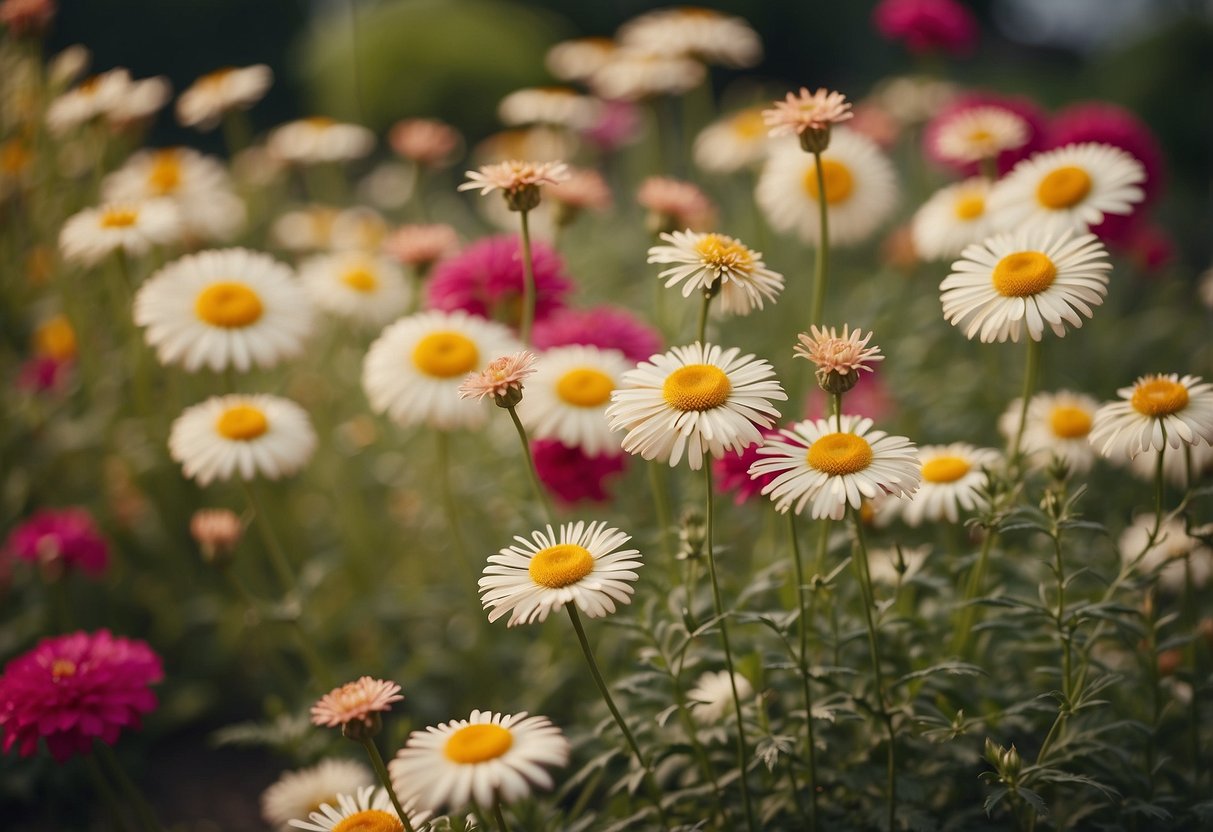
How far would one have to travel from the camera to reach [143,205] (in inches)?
96.8

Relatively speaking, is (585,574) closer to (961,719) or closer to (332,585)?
(961,719)

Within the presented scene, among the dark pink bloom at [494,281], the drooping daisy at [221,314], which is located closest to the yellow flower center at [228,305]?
the drooping daisy at [221,314]

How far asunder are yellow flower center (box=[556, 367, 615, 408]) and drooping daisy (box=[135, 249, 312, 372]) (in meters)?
0.63

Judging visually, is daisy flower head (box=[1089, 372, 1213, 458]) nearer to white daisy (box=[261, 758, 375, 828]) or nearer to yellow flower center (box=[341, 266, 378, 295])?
white daisy (box=[261, 758, 375, 828])

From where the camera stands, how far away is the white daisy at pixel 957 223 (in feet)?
7.70

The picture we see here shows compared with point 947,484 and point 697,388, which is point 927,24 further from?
point 697,388

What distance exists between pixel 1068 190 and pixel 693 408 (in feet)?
3.30

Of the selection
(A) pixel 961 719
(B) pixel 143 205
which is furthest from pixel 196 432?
(A) pixel 961 719

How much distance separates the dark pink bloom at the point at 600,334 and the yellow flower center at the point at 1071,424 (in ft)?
2.83

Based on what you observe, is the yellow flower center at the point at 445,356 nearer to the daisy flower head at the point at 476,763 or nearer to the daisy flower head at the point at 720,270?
the daisy flower head at the point at 720,270

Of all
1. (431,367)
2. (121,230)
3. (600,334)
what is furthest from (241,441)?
(600,334)

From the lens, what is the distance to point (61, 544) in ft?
7.75

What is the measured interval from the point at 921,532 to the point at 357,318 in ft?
5.56

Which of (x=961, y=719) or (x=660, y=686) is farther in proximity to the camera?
(x=660, y=686)
